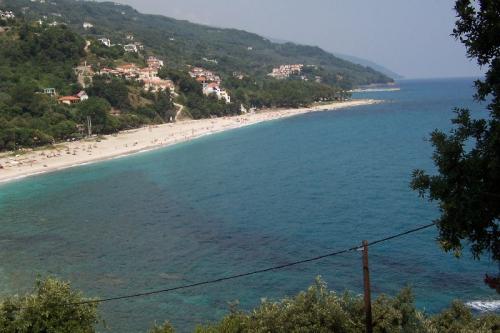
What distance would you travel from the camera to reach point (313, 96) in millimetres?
158000

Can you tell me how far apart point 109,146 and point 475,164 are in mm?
73187

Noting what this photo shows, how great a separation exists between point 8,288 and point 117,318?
23.3ft

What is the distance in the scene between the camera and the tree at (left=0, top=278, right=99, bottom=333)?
14219 millimetres

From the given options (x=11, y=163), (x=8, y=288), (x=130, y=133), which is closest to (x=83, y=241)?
(x=8, y=288)

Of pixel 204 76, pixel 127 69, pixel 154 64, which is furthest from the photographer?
pixel 204 76

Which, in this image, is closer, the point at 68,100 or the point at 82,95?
the point at 68,100

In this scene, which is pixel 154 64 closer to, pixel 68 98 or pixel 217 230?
pixel 68 98

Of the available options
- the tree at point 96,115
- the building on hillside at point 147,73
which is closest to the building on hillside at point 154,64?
the building on hillside at point 147,73

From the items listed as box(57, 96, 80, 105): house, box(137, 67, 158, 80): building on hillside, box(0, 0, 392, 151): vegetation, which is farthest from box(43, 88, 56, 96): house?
box(137, 67, 158, 80): building on hillside

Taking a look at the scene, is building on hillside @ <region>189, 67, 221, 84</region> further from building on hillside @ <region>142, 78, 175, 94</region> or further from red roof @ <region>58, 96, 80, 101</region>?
red roof @ <region>58, 96, 80, 101</region>

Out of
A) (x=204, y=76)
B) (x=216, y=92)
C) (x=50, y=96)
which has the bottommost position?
(x=216, y=92)

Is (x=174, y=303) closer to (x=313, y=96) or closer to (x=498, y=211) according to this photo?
(x=498, y=211)

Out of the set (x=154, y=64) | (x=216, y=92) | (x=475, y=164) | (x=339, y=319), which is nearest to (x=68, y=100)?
(x=216, y=92)

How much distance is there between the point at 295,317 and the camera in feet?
43.9
